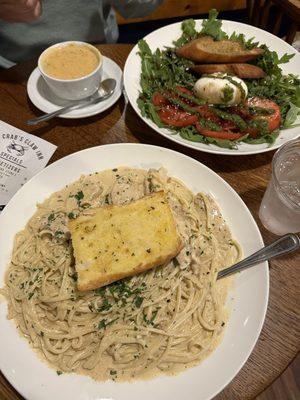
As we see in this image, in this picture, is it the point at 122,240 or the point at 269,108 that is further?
the point at 269,108

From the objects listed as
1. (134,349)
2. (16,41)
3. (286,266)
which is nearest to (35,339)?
(134,349)

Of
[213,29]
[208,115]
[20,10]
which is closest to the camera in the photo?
[208,115]

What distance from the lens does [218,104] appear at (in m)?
2.33

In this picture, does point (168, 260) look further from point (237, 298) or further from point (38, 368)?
point (38, 368)

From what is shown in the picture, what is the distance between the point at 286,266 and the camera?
1.82 metres

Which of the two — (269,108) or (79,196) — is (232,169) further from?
(79,196)

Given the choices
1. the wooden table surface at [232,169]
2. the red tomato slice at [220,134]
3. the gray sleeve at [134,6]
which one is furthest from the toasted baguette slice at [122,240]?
the gray sleeve at [134,6]

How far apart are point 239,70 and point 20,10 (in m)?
1.55

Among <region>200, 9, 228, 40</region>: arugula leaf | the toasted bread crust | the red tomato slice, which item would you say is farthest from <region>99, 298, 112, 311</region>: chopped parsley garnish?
<region>200, 9, 228, 40</region>: arugula leaf

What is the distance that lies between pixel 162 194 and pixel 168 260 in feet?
1.05

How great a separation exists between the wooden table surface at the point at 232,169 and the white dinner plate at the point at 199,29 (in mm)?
124

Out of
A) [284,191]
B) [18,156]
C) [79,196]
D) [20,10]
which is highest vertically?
[20,10]

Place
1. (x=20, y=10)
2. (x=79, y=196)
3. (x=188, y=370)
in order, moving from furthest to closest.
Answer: (x=20, y=10) < (x=79, y=196) < (x=188, y=370)

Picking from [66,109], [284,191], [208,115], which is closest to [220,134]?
[208,115]
